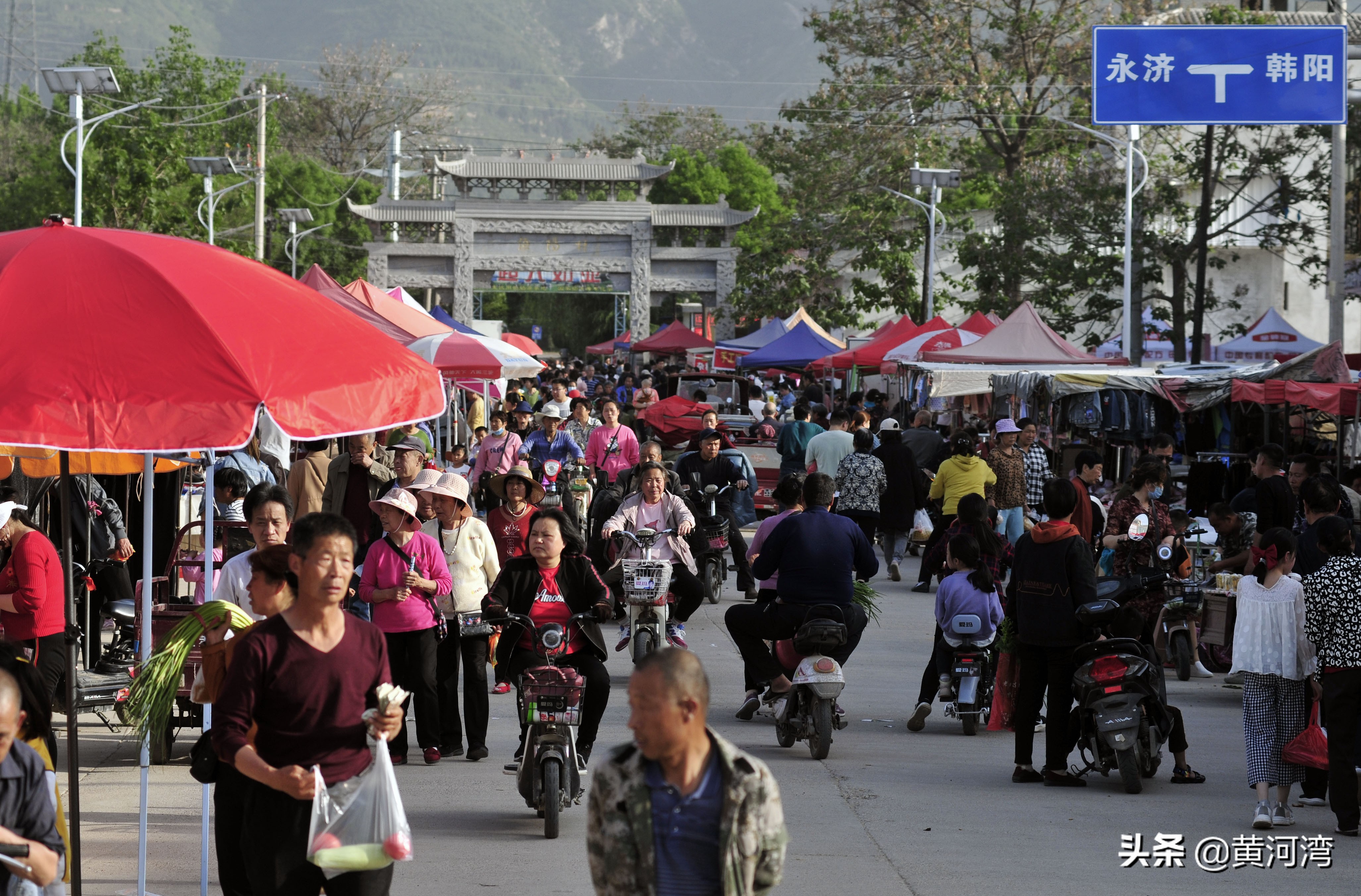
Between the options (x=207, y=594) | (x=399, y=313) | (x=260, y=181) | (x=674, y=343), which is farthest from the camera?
(x=674, y=343)

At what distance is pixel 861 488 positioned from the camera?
16.7 meters

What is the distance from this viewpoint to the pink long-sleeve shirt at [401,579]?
8156mm

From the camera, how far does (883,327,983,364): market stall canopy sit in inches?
1033

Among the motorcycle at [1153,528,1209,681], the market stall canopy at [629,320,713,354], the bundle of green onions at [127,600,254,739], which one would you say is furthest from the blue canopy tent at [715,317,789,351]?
the bundle of green onions at [127,600,254,739]

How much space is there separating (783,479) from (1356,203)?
28.5m

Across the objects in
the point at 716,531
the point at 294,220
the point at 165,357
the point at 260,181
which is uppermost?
the point at 294,220

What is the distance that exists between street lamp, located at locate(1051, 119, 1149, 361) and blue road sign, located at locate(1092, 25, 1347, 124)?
964 cm

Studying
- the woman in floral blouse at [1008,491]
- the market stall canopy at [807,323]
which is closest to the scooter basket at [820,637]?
the woman in floral blouse at [1008,491]

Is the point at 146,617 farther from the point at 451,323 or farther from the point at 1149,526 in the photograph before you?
the point at 451,323

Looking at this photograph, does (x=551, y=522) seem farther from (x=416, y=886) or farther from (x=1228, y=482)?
(x=1228, y=482)

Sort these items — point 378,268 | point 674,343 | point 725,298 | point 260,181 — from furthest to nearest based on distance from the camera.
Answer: point 378,268
point 725,298
point 674,343
point 260,181

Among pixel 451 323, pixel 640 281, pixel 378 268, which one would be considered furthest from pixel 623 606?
pixel 378 268

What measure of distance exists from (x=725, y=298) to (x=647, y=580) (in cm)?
4776

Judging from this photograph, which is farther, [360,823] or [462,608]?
[462,608]
